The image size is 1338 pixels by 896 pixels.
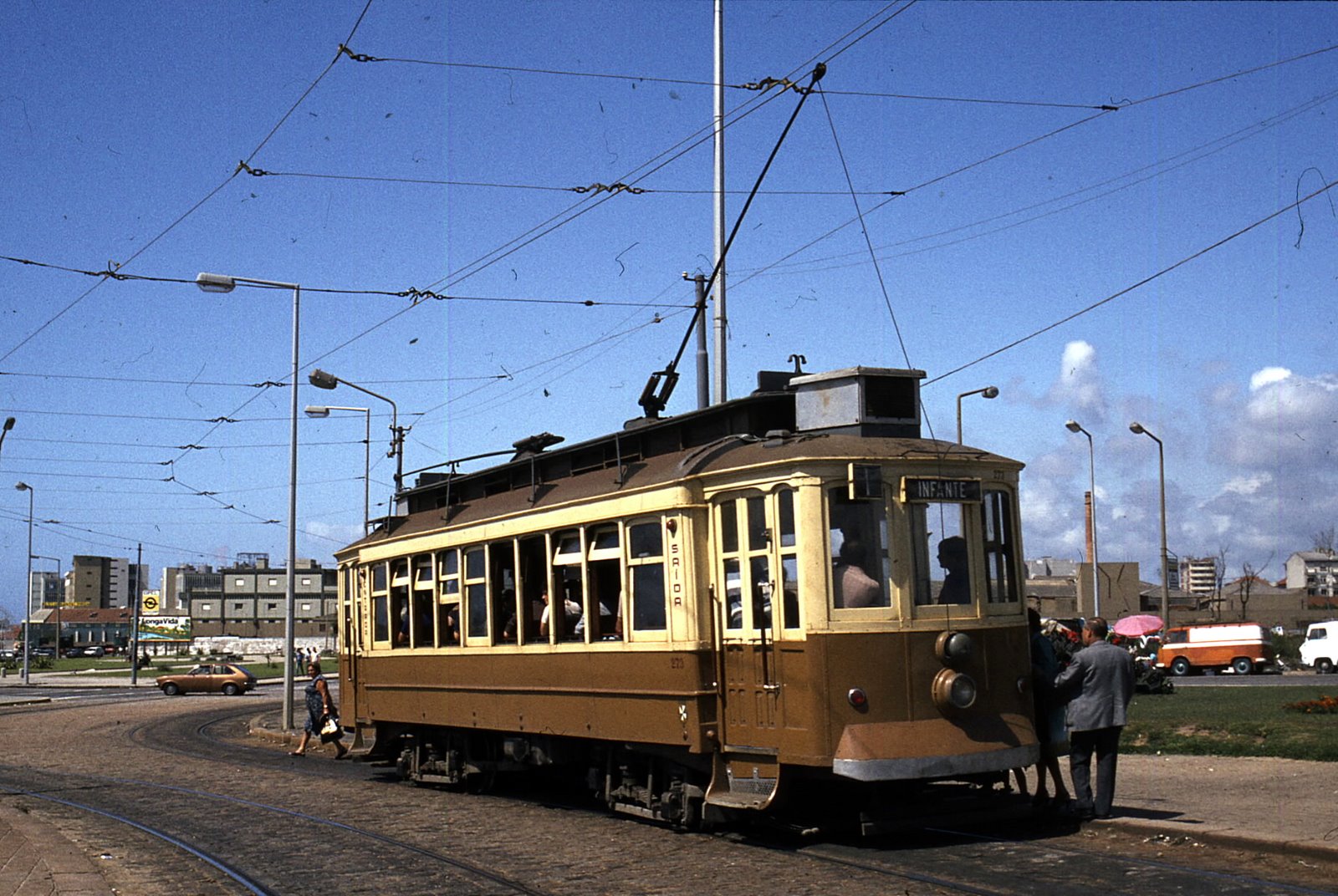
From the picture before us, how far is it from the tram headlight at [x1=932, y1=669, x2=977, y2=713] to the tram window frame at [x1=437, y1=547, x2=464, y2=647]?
6482 mm

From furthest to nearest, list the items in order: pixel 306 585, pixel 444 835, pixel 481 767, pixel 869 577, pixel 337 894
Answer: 1. pixel 306 585
2. pixel 481 767
3. pixel 444 835
4. pixel 869 577
5. pixel 337 894

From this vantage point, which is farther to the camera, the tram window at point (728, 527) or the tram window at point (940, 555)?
the tram window at point (728, 527)

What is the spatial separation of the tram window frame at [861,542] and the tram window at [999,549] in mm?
930

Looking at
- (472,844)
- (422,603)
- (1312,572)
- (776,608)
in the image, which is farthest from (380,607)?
(1312,572)

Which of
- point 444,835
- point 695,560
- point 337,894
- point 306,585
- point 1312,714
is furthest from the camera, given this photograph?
point 306,585

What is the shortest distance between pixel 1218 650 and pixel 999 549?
38879 mm

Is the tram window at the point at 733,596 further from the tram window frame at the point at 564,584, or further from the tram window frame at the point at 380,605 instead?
the tram window frame at the point at 380,605

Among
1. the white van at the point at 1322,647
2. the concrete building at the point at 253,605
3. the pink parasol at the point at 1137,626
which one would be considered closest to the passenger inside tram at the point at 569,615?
the pink parasol at the point at 1137,626

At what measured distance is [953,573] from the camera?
10.8 metres

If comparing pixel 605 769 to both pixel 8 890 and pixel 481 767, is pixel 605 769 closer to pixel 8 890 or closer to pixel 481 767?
pixel 481 767

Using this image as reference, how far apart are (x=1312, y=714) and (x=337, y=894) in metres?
15.2

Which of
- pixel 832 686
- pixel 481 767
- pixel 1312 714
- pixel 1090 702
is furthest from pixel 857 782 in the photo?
pixel 1312 714

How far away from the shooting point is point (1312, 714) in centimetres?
1986

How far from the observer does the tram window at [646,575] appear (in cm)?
1170
